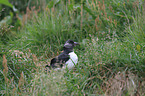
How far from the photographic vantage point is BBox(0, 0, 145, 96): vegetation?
2934 mm

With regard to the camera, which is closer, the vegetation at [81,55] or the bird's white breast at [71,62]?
the vegetation at [81,55]

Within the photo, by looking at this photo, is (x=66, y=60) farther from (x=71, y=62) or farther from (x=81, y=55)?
(x=81, y=55)

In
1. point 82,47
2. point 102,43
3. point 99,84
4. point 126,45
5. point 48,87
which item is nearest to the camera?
point 48,87

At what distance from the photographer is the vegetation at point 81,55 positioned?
2.93 meters

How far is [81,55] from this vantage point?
4121 mm

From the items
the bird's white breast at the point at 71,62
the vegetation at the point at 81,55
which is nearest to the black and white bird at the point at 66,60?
the bird's white breast at the point at 71,62

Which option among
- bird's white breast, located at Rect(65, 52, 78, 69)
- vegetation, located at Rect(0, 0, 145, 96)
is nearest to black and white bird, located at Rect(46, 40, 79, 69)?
bird's white breast, located at Rect(65, 52, 78, 69)

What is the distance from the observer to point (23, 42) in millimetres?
4707

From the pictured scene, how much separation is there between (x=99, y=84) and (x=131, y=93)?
726 mm

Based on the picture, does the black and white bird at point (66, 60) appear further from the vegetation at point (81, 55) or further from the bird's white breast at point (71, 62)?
the vegetation at point (81, 55)

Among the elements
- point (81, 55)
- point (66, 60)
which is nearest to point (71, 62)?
point (66, 60)

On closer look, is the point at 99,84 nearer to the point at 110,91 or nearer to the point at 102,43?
the point at 110,91

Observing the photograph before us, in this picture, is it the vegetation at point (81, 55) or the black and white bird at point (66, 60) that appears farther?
the black and white bird at point (66, 60)

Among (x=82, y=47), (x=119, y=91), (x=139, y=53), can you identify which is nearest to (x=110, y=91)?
(x=119, y=91)
